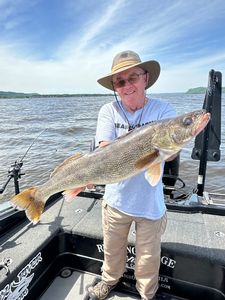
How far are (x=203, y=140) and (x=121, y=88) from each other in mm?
2169

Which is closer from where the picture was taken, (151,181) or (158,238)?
(151,181)

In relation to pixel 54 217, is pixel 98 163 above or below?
above

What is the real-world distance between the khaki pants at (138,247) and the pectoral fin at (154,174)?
49cm

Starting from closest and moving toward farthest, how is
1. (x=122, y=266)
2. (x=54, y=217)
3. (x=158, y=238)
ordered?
1. (x=158, y=238)
2. (x=122, y=266)
3. (x=54, y=217)

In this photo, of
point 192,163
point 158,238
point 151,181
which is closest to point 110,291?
point 158,238

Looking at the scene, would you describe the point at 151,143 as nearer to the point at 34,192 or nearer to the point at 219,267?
the point at 34,192

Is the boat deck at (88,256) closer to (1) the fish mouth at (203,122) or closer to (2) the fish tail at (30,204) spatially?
(2) the fish tail at (30,204)

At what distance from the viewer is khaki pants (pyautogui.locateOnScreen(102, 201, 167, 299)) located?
104 inches

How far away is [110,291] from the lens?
3188 millimetres

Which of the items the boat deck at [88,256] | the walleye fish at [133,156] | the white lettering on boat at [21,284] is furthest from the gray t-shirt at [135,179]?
the white lettering on boat at [21,284]

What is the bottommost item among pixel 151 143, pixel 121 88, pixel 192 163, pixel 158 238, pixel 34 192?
pixel 192 163

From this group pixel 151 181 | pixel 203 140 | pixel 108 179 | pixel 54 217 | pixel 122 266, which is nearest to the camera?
pixel 151 181

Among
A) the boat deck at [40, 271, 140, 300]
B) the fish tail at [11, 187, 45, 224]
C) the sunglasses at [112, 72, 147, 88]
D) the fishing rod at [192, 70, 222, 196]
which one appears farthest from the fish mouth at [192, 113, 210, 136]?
the fishing rod at [192, 70, 222, 196]

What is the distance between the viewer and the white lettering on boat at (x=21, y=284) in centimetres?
257
